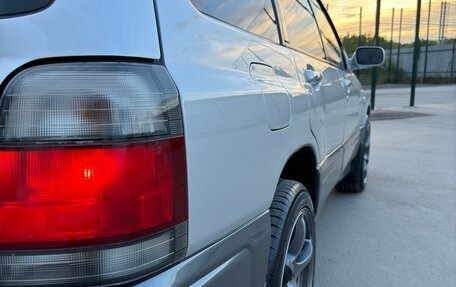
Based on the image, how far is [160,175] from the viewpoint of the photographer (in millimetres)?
1074

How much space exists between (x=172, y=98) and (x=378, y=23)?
14.1 metres

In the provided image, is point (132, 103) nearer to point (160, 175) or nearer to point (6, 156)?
point (160, 175)

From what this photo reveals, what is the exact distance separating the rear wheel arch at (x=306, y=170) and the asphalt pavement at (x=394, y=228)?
0.74m

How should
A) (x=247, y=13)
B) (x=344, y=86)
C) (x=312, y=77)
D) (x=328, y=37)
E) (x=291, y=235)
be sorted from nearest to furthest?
(x=247, y=13) < (x=291, y=235) < (x=312, y=77) < (x=344, y=86) < (x=328, y=37)

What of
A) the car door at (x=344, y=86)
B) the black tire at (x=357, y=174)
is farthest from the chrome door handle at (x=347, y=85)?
the black tire at (x=357, y=174)

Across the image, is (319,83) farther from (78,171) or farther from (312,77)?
(78,171)

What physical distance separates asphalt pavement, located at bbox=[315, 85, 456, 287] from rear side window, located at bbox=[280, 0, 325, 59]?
1.49 meters

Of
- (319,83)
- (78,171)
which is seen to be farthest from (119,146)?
(319,83)

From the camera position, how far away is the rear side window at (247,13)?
154 cm

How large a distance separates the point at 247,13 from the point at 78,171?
3.72ft

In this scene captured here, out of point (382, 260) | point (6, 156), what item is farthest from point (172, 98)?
point (382, 260)

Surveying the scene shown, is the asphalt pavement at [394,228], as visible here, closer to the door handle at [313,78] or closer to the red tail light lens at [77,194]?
the door handle at [313,78]

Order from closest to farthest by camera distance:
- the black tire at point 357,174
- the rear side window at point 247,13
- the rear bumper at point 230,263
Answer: the rear bumper at point 230,263 → the rear side window at point 247,13 → the black tire at point 357,174

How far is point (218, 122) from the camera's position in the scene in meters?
1.25
